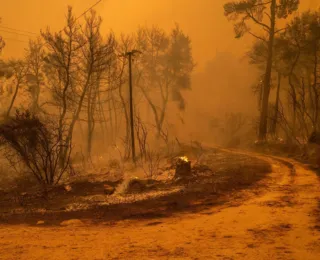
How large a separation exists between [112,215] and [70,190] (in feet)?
12.9

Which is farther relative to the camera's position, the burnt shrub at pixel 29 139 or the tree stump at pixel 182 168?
the burnt shrub at pixel 29 139

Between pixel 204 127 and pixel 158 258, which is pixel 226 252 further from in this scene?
pixel 204 127

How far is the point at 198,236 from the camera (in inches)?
235

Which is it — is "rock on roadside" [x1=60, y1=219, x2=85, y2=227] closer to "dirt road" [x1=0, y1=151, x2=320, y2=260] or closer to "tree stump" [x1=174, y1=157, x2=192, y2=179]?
"dirt road" [x1=0, y1=151, x2=320, y2=260]

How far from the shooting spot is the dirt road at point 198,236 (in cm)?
519

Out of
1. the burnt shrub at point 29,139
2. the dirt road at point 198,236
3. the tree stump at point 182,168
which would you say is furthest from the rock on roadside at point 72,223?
the burnt shrub at point 29,139

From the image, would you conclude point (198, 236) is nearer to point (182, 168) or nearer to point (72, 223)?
point (72, 223)

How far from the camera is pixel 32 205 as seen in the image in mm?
9516

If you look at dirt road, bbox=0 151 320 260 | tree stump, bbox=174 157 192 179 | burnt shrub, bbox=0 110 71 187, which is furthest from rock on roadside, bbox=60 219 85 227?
burnt shrub, bbox=0 110 71 187

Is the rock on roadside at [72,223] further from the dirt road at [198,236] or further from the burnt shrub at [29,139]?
the burnt shrub at [29,139]

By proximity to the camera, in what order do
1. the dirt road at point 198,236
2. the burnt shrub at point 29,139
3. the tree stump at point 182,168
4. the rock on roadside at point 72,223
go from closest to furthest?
the dirt road at point 198,236 < the rock on roadside at point 72,223 < the tree stump at point 182,168 < the burnt shrub at point 29,139

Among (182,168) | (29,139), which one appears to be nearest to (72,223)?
(182,168)

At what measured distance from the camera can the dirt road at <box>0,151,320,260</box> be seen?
5.19 meters

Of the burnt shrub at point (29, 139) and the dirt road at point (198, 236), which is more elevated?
the burnt shrub at point (29, 139)
